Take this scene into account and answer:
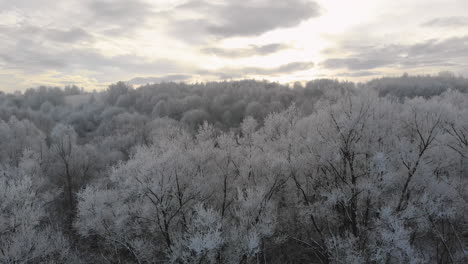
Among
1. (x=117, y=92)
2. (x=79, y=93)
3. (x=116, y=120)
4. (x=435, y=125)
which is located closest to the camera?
(x=435, y=125)

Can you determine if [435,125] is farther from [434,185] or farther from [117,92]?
[117,92]

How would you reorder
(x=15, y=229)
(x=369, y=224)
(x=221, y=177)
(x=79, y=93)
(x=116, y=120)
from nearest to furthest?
(x=369, y=224), (x=15, y=229), (x=221, y=177), (x=116, y=120), (x=79, y=93)

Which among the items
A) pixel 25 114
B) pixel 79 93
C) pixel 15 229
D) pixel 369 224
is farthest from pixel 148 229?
pixel 79 93

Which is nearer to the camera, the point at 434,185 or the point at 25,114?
the point at 434,185

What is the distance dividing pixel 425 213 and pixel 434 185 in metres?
2.42

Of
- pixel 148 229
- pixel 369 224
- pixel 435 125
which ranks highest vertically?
pixel 435 125

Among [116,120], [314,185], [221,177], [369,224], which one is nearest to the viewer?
[369,224]

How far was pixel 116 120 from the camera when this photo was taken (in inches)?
2800

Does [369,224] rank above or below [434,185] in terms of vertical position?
below

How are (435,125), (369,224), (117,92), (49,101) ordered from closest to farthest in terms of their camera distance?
(435,125), (369,224), (49,101), (117,92)

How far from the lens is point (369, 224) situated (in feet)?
66.3

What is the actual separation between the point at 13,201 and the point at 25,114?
2425 inches

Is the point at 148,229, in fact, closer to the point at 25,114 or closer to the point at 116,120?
the point at 116,120

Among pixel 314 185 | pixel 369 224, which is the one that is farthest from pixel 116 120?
pixel 369 224
